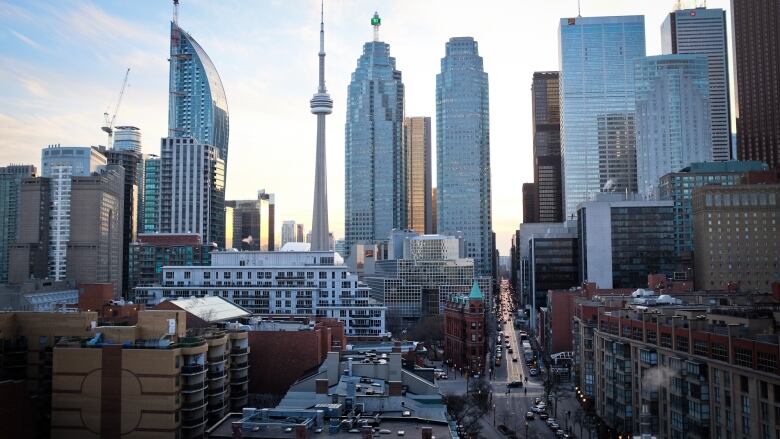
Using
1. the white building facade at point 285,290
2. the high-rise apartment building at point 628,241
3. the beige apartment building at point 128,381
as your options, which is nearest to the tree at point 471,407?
the beige apartment building at point 128,381

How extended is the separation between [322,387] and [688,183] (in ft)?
486

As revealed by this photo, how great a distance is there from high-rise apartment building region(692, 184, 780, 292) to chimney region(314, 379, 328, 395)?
434 ft

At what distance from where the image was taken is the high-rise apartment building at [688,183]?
183750 mm

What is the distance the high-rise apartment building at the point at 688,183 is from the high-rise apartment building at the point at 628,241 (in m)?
3.87

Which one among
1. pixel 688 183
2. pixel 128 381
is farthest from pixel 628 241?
pixel 128 381

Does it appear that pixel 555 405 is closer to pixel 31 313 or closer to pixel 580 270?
pixel 31 313

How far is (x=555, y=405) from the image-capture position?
3947 inches

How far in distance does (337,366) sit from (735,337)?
106ft

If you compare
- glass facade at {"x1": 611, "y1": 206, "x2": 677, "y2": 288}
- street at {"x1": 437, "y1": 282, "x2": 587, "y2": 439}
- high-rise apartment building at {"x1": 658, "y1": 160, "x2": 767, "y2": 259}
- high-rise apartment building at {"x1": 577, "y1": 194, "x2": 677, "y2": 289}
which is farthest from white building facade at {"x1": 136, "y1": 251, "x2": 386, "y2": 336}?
high-rise apartment building at {"x1": 658, "y1": 160, "x2": 767, "y2": 259}

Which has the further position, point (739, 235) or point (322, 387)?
point (739, 235)

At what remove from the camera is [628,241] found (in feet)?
594

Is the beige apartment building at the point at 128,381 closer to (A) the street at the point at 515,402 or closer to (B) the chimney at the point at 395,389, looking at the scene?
(B) the chimney at the point at 395,389

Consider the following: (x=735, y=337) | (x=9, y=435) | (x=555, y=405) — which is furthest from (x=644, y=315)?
(x=9, y=435)

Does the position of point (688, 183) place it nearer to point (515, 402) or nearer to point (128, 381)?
point (515, 402)
